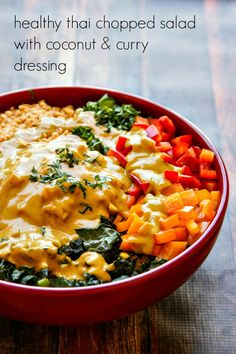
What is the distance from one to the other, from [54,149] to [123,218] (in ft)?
2.01

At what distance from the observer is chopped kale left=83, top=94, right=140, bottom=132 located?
162 inches

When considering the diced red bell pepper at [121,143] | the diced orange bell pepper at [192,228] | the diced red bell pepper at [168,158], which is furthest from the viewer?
the diced red bell pepper at [121,143]

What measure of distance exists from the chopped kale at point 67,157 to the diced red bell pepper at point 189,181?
2.10 feet

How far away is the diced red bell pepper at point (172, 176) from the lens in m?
3.62

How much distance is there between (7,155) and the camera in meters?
3.78

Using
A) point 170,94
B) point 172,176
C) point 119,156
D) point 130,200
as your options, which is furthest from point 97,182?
point 170,94

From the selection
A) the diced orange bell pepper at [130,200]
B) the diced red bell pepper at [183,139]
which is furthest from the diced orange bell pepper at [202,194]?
the diced red bell pepper at [183,139]

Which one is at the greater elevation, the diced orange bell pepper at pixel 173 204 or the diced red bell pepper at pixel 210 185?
the diced red bell pepper at pixel 210 185

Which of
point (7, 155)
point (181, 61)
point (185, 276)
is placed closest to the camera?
point (185, 276)

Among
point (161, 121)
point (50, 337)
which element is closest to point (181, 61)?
point (161, 121)

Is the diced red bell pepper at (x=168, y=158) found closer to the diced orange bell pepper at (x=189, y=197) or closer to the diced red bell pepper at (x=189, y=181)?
the diced red bell pepper at (x=189, y=181)

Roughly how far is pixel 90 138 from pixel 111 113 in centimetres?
30

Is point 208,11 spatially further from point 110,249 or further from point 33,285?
point 33,285

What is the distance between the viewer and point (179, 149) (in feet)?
12.7
